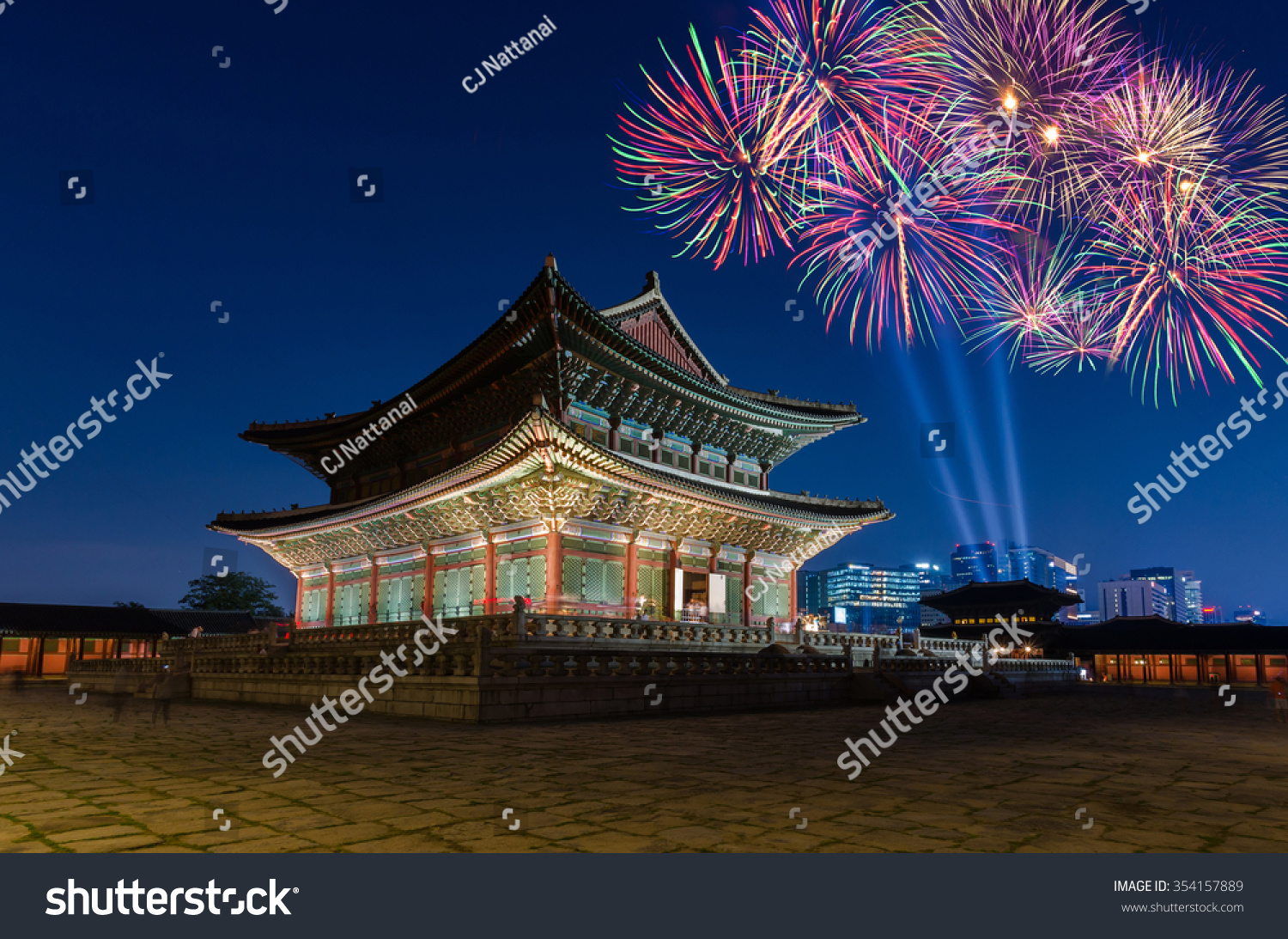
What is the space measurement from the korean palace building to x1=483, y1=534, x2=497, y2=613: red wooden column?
0.09 m

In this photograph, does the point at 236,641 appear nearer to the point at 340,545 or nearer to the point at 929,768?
the point at 340,545

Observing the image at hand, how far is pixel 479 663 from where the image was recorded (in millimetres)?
12898

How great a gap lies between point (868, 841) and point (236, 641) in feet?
76.8

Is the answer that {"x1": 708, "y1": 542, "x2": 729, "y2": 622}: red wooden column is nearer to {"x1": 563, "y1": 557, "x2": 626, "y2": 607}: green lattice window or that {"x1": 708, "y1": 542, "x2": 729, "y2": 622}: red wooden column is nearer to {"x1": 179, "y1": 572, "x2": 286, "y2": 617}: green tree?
{"x1": 563, "y1": 557, "x2": 626, "y2": 607}: green lattice window

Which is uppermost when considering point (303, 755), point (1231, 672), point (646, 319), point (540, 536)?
point (646, 319)

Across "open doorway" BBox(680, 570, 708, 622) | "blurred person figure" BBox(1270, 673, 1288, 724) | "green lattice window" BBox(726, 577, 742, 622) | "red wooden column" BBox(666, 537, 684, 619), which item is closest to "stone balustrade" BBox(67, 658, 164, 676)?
"red wooden column" BBox(666, 537, 684, 619)

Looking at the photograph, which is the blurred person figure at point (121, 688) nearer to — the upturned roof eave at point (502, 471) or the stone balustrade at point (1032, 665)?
the upturned roof eave at point (502, 471)

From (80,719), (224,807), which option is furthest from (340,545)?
(224,807)

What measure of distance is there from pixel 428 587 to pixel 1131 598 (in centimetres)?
14212

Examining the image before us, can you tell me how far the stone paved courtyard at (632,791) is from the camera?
5133 mm

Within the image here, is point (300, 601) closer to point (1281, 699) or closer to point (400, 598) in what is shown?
point (400, 598)

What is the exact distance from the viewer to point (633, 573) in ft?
83.1

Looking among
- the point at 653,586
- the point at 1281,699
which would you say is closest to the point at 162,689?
the point at 653,586

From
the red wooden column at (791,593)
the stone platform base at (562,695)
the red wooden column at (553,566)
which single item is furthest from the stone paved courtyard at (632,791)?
the red wooden column at (791,593)
